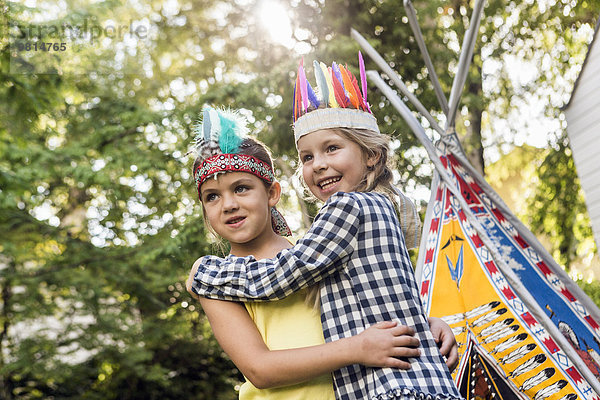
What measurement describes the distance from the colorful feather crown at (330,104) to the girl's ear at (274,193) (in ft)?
0.69

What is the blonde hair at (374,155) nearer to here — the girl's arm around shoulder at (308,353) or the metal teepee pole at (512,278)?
the girl's arm around shoulder at (308,353)

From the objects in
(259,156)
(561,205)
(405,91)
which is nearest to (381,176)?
(259,156)

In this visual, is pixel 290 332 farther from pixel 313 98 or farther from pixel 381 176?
pixel 313 98

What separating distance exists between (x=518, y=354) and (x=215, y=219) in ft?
7.40

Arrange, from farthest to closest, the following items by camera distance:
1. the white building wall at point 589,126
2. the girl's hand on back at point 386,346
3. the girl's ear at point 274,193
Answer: the white building wall at point 589,126 < the girl's ear at point 274,193 < the girl's hand on back at point 386,346

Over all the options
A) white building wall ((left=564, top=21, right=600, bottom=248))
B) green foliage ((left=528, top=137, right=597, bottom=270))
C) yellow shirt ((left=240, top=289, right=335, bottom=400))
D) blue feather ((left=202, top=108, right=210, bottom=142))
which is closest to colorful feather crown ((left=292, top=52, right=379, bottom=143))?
blue feather ((left=202, top=108, right=210, bottom=142))

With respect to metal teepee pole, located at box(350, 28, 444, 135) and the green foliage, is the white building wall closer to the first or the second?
metal teepee pole, located at box(350, 28, 444, 135)

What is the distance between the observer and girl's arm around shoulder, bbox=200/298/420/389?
1277mm

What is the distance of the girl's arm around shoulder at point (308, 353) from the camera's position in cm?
128

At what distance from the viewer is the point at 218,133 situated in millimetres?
1587

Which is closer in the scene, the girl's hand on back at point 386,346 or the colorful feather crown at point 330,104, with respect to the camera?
the girl's hand on back at point 386,346

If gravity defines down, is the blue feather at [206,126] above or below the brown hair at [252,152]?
above

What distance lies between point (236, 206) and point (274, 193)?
0.61 ft

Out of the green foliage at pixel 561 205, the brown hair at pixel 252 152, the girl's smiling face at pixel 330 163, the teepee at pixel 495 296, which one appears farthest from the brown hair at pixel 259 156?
the green foliage at pixel 561 205
